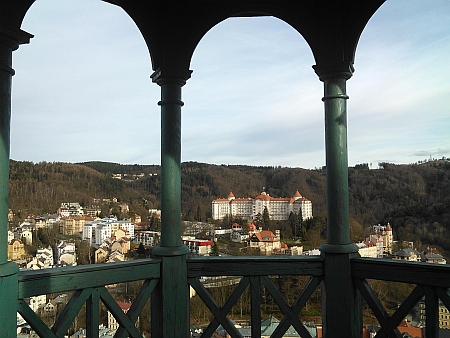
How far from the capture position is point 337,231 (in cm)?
303

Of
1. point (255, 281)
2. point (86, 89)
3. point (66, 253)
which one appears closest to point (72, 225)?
point (66, 253)

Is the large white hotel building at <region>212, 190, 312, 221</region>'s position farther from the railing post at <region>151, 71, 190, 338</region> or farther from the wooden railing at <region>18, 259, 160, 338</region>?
the wooden railing at <region>18, 259, 160, 338</region>

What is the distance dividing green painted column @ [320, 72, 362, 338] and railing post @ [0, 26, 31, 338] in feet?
7.56

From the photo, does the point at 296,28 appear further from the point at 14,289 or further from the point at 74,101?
the point at 14,289

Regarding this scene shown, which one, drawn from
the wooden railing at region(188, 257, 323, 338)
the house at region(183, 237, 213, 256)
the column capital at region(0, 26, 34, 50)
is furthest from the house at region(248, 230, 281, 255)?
the column capital at region(0, 26, 34, 50)

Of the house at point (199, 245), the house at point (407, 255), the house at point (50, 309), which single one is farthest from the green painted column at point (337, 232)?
the house at point (50, 309)

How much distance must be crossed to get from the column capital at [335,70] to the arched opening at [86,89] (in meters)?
1.46

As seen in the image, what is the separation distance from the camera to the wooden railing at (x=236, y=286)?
2.55m

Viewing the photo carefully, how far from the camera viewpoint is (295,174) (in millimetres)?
3492

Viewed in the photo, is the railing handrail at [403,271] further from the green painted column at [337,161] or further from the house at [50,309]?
the house at [50,309]

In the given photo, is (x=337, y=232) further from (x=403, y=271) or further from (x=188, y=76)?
(x=188, y=76)

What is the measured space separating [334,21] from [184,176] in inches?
74.2

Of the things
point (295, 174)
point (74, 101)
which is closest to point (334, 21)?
Answer: point (295, 174)

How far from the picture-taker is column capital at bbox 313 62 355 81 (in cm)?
308
